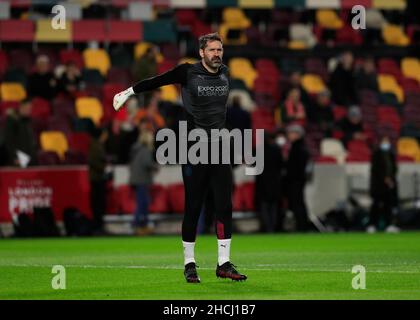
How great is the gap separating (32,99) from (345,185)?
7.37 meters

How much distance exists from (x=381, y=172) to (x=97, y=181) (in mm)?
6159

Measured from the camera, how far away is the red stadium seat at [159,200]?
24.7 meters

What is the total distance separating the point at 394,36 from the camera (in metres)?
32.3

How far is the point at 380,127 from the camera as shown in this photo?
93.6 ft

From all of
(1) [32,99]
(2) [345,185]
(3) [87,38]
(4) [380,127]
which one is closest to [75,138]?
(1) [32,99]

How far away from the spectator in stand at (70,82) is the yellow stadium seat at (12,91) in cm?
101

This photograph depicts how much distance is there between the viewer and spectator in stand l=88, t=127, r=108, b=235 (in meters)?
23.4

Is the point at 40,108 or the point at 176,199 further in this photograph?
the point at 40,108

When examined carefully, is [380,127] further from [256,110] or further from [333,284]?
[333,284]

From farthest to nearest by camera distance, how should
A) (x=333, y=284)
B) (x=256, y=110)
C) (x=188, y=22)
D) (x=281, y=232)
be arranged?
(x=188, y=22) < (x=256, y=110) < (x=281, y=232) < (x=333, y=284)

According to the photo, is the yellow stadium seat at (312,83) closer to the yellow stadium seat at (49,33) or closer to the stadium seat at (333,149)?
the stadium seat at (333,149)

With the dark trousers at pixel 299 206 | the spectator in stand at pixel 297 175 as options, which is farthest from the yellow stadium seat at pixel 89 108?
the dark trousers at pixel 299 206

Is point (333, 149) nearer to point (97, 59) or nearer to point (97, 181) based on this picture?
point (97, 59)

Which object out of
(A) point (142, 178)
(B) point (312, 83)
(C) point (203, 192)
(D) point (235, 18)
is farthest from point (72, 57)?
(C) point (203, 192)
